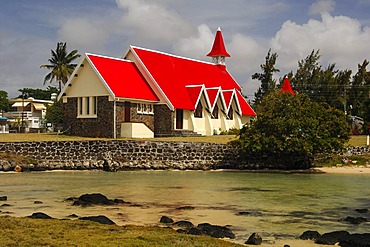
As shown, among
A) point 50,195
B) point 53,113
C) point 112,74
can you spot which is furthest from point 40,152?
point 53,113

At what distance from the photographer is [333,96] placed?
71438mm

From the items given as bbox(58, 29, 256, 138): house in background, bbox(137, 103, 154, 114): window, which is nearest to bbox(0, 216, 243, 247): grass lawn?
bbox(58, 29, 256, 138): house in background

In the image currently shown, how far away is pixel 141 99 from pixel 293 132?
13.4m

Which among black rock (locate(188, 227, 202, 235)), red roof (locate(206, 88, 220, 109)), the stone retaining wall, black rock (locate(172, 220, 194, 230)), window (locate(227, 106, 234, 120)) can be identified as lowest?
black rock (locate(172, 220, 194, 230))

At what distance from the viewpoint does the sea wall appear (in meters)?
34.6

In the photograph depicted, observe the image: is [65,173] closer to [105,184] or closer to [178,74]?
[105,184]

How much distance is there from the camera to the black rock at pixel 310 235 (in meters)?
12.4

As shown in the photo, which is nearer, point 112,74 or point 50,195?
point 50,195

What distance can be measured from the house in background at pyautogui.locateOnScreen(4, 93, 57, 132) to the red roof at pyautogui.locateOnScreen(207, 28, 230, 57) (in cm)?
2832

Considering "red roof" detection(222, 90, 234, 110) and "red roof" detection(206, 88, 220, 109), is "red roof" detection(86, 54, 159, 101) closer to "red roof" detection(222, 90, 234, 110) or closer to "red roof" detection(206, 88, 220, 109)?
"red roof" detection(206, 88, 220, 109)

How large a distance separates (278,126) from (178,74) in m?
16.5

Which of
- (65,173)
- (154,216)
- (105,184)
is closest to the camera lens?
(154,216)

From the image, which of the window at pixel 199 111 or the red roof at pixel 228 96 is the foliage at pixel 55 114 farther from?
the window at pixel 199 111

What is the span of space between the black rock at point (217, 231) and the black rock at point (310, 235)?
165 cm
